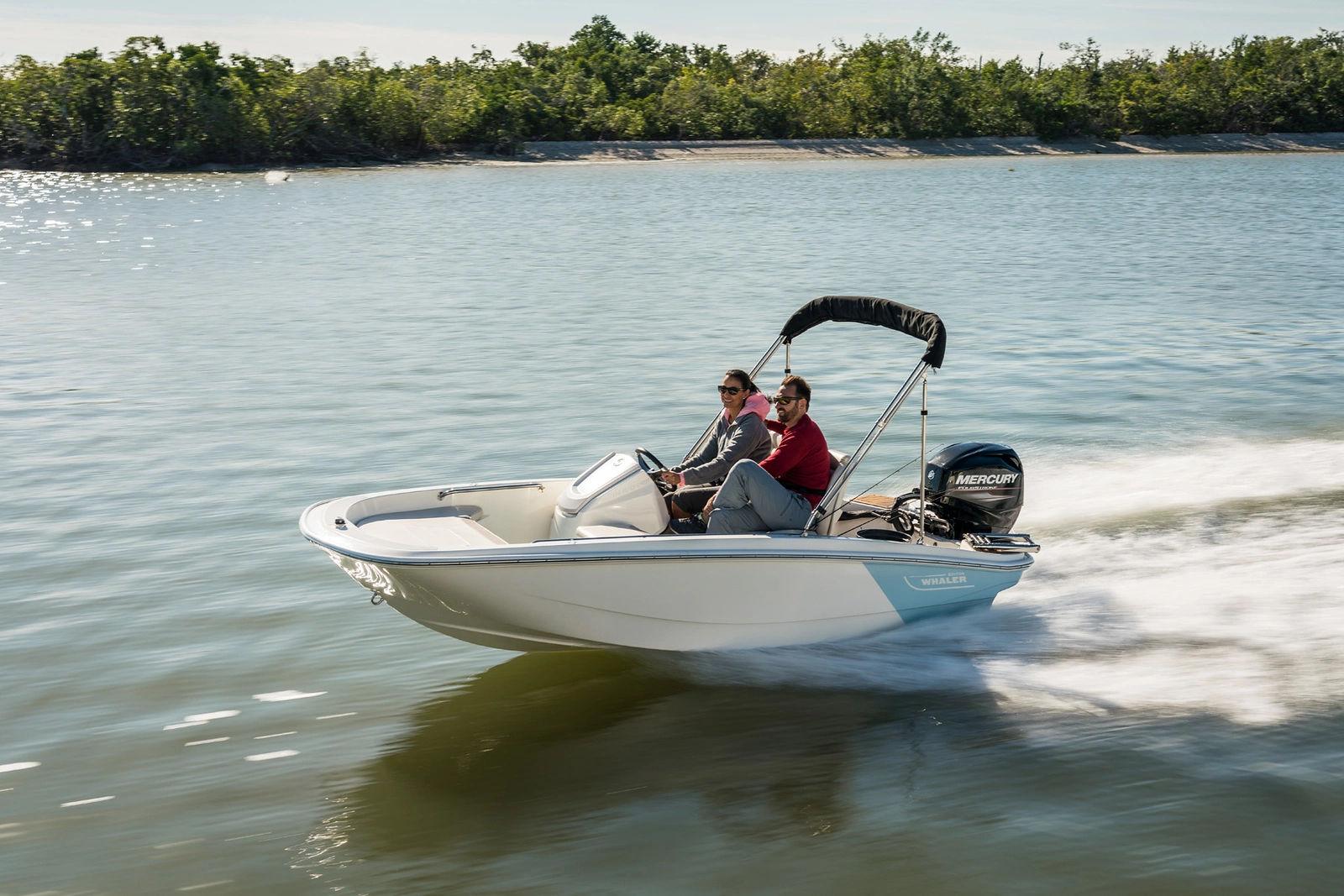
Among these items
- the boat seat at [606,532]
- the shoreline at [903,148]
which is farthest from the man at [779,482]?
the shoreline at [903,148]

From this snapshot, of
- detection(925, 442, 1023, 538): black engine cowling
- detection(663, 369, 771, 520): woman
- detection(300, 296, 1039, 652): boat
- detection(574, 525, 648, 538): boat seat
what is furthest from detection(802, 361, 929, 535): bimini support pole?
detection(574, 525, 648, 538): boat seat

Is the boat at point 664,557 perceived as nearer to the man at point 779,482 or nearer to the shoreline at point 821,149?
the man at point 779,482

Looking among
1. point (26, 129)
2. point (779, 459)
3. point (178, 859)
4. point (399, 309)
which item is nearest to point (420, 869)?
point (178, 859)

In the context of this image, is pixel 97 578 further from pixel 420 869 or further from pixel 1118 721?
pixel 1118 721

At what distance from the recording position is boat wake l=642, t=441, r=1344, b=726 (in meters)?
6.19

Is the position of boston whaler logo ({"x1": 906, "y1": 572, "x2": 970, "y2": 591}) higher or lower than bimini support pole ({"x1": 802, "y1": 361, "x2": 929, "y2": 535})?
lower

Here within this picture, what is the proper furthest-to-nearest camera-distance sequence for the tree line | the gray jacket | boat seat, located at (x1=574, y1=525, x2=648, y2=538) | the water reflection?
1. the tree line
2. the gray jacket
3. boat seat, located at (x1=574, y1=525, x2=648, y2=538)
4. the water reflection

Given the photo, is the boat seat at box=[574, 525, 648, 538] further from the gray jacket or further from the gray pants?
the gray jacket

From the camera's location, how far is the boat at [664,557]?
5.70m

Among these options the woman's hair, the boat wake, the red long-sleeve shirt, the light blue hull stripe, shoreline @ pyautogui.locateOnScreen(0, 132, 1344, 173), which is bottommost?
the boat wake

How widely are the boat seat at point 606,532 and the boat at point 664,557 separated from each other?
13 millimetres

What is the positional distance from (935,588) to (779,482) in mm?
935

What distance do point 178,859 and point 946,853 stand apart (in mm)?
2825

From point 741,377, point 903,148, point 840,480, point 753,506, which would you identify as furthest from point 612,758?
point 903,148
